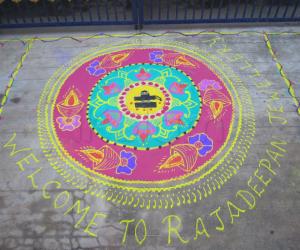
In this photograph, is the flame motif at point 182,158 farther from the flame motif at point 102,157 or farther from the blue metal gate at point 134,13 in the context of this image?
the blue metal gate at point 134,13

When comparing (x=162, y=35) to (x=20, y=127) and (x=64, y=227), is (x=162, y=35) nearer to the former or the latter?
(x=20, y=127)

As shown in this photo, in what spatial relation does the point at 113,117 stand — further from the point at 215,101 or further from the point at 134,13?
Result: the point at 134,13

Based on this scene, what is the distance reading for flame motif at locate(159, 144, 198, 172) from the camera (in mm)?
3637

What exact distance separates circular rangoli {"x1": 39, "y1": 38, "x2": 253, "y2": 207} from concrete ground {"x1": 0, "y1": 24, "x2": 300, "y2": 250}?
0.20m

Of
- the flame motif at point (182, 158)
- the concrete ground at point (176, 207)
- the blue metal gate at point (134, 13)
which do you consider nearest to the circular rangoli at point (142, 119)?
the flame motif at point (182, 158)

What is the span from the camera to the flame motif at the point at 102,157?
12.0 ft

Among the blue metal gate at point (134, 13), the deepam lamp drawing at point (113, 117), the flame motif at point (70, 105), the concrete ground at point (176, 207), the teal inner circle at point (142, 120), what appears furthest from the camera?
the blue metal gate at point (134, 13)

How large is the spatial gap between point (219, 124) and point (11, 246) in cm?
272

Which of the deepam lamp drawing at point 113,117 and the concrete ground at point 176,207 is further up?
the deepam lamp drawing at point 113,117

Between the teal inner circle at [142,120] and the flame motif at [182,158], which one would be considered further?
the teal inner circle at [142,120]

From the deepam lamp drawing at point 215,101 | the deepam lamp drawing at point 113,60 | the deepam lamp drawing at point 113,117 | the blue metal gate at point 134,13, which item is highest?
the blue metal gate at point 134,13

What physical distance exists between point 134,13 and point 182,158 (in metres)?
2.94

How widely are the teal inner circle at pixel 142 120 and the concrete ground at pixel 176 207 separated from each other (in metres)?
0.78

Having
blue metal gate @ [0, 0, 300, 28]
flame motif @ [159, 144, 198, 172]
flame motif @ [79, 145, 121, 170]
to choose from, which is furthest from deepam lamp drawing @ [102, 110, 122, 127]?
blue metal gate @ [0, 0, 300, 28]
